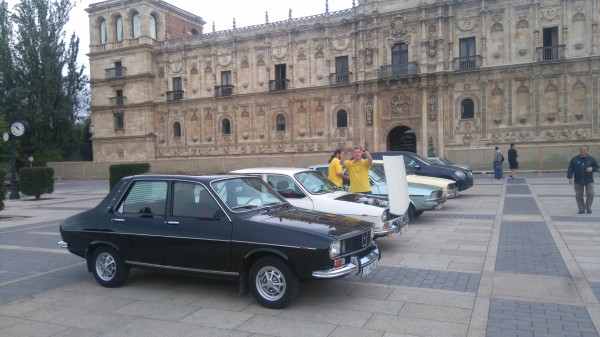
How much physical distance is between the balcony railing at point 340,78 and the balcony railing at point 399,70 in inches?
118

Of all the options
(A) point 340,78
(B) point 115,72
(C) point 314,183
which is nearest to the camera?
(C) point 314,183

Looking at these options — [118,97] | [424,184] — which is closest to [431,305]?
[424,184]

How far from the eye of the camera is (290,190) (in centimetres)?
894

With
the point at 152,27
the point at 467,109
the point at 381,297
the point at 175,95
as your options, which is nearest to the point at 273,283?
the point at 381,297

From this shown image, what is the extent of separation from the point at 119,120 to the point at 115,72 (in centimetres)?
496

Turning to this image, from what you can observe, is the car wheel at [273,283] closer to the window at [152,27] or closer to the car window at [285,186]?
the car window at [285,186]

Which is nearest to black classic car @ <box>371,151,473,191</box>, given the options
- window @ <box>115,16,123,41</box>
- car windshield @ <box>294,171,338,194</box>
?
car windshield @ <box>294,171,338,194</box>

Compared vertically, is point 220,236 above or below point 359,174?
below

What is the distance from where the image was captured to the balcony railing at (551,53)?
32812 millimetres

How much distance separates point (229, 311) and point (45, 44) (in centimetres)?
4848

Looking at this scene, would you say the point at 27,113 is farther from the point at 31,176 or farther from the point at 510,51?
the point at 510,51

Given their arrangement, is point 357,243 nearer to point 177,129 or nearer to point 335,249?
point 335,249

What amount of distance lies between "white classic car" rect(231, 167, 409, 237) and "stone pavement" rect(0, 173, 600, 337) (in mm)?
651

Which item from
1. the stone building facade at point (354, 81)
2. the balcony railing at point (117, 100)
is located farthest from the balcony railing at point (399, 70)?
the balcony railing at point (117, 100)
